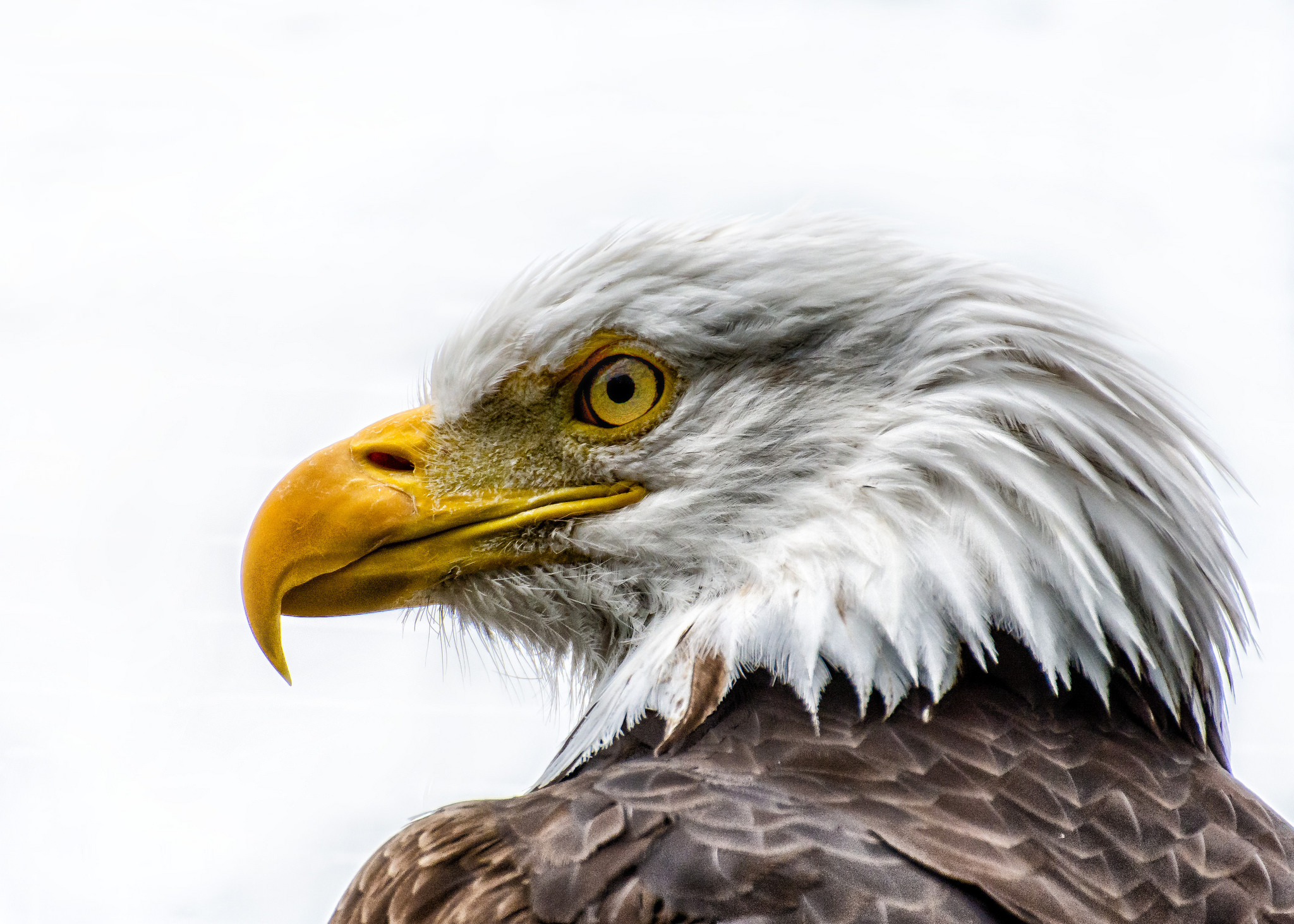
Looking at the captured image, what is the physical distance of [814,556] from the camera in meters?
1.71

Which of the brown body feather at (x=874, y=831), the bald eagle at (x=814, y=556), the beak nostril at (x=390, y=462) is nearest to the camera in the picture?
the brown body feather at (x=874, y=831)

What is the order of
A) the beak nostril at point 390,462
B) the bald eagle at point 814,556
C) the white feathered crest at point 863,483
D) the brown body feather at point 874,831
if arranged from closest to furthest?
1. the brown body feather at point 874,831
2. the bald eagle at point 814,556
3. the white feathered crest at point 863,483
4. the beak nostril at point 390,462

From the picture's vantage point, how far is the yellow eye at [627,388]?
72.0 inches

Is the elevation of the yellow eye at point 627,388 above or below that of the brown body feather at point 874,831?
above

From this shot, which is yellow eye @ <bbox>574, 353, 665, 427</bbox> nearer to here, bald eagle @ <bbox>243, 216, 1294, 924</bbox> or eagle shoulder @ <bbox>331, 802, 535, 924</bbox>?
bald eagle @ <bbox>243, 216, 1294, 924</bbox>

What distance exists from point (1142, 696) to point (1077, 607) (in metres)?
0.15

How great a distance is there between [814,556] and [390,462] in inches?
25.9

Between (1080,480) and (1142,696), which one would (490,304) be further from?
(1142,696)

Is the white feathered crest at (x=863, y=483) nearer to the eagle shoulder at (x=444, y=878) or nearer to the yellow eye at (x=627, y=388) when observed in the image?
the yellow eye at (x=627, y=388)

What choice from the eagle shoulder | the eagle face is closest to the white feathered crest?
the eagle face

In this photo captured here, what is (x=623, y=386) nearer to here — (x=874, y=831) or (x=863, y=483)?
(x=863, y=483)

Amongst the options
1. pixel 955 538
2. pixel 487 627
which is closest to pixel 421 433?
pixel 487 627

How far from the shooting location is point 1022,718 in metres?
1.55

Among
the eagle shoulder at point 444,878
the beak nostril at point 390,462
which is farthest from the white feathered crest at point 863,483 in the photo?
the eagle shoulder at point 444,878
